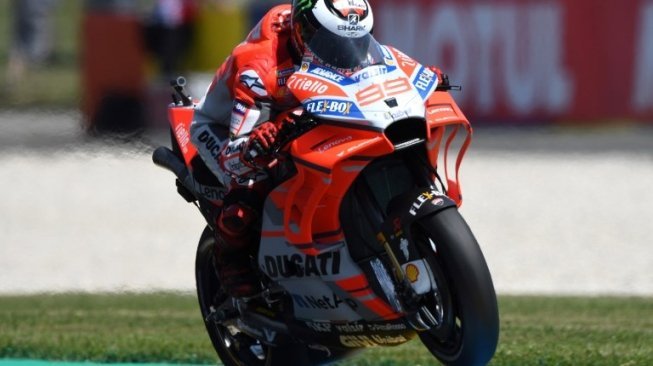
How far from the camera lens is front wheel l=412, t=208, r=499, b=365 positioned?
5.31 m

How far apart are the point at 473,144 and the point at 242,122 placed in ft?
36.5

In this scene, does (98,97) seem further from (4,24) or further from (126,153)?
(4,24)

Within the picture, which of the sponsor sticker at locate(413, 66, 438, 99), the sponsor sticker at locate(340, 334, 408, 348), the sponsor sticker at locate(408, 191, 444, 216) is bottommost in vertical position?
the sponsor sticker at locate(340, 334, 408, 348)

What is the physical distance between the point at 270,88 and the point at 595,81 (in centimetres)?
1123

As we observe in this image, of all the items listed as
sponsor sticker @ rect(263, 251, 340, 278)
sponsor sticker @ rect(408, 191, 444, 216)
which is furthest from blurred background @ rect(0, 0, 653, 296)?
sponsor sticker @ rect(408, 191, 444, 216)

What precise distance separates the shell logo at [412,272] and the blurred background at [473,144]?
531cm

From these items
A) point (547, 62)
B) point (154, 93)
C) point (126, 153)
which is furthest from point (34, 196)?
point (547, 62)

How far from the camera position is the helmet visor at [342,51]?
5.70 meters

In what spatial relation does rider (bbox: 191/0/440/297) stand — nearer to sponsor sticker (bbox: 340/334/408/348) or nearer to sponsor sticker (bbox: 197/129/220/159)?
sponsor sticker (bbox: 197/129/220/159)

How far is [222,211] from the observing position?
605 centimetres

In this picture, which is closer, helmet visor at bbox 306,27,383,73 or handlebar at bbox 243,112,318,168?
handlebar at bbox 243,112,318,168

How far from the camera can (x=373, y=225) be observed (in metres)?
5.60

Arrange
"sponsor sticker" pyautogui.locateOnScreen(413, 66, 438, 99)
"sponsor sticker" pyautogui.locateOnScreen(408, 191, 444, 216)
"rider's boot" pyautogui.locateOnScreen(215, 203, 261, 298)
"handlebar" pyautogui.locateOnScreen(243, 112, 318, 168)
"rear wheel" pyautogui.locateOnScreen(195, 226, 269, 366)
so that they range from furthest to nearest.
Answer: "rear wheel" pyautogui.locateOnScreen(195, 226, 269, 366), "rider's boot" pyautogui.locateOnScreen(215, 203, 261, 298), "sponsor sticker" pyautogui.locateOnScreen(413, 66, 438, 99), "handlebar" pyautogui.locateOnScreen(243, 112, 318, 168), "sponsor sticker" pyautogui.locateOnScreen(408, 191, 444, 216)

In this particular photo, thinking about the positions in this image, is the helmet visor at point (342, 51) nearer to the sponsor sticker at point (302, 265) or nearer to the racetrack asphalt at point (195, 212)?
the sponsor sticker at point (302, 265)
